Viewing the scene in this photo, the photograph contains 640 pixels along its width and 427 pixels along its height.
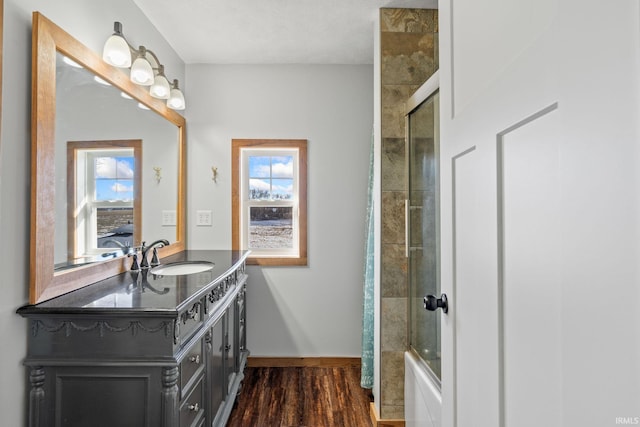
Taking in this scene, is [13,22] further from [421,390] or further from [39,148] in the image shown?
[421,390]

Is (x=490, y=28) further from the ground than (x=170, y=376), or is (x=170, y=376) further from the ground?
(x=490, y=28)

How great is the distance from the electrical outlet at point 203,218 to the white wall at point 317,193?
13 centimetres

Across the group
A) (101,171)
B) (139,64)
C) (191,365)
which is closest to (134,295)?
(191,365)

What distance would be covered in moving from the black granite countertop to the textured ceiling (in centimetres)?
158

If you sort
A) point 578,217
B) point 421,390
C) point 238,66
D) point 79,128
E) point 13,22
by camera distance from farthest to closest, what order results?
1. point 238,66
2. point 421,390
3. point 79,128
4. point 13,22
5. point 578,217

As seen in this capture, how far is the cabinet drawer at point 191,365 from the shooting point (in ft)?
4.03

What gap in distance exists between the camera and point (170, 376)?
113cm

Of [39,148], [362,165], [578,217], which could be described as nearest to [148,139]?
[39,148]

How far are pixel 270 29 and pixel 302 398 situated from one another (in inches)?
100

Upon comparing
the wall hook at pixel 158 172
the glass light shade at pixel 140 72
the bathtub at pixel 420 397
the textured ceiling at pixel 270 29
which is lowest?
the bathtub at pixel 420 397

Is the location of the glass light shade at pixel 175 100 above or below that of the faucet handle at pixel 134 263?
above

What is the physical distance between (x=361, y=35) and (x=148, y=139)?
160 cm

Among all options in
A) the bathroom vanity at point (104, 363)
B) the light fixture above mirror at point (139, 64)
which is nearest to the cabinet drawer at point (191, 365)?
the bathroom vanity at point (104, 363)

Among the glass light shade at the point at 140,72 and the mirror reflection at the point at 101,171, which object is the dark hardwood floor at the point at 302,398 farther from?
the glass light shade at the point at 140,72
